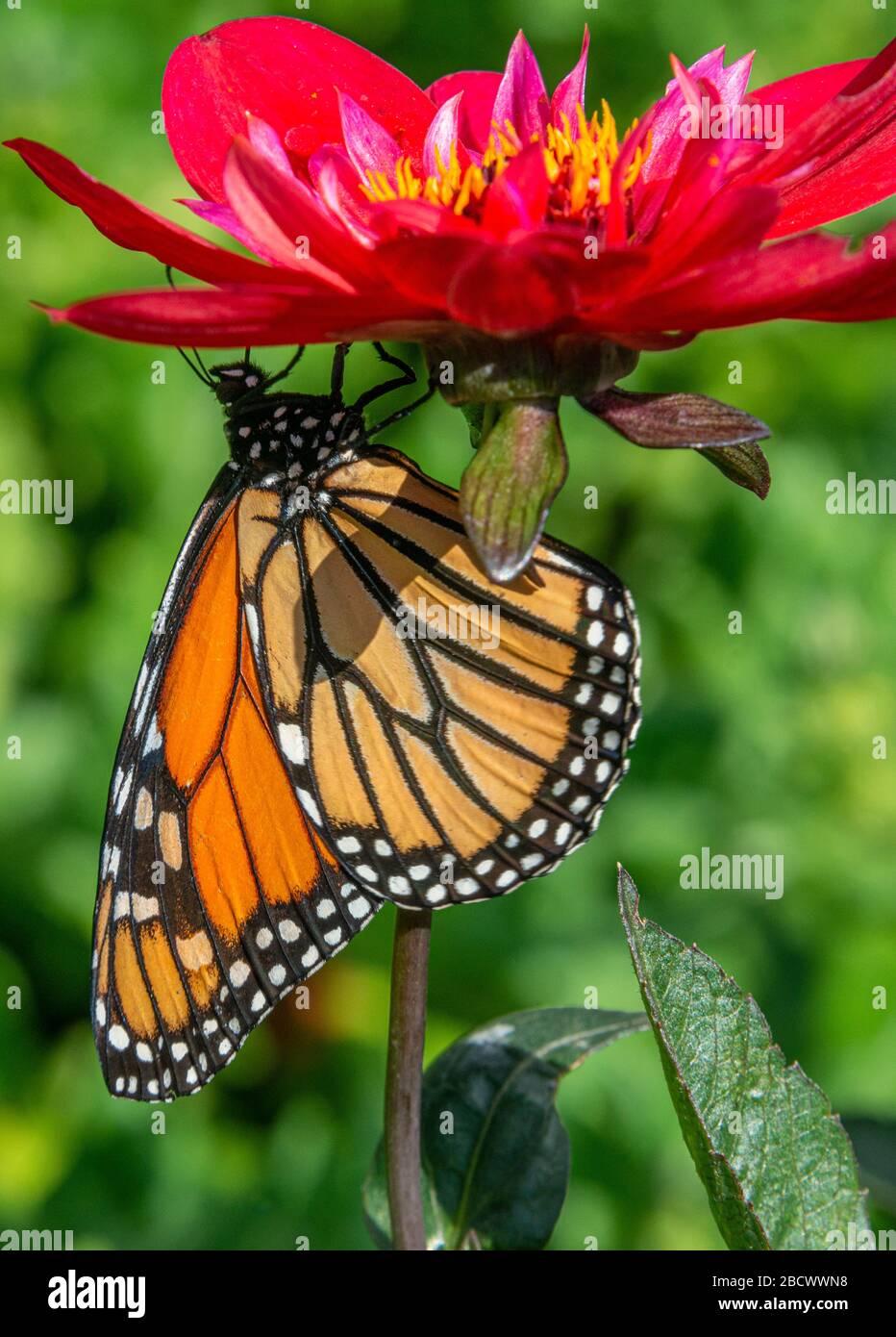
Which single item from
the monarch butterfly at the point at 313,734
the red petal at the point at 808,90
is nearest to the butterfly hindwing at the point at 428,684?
the monarch butterfly at the point at 313,734

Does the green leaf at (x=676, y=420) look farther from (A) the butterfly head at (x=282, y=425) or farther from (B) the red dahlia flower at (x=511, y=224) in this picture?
(A) the butterfly head at (x=282, y=425)

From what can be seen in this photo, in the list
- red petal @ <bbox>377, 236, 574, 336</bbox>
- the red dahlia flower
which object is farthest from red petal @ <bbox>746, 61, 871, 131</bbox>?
red petal @ <bbox>377, 236, 574, 336</bbox>

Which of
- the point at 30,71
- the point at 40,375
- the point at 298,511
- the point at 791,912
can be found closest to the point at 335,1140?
the point at 791,912

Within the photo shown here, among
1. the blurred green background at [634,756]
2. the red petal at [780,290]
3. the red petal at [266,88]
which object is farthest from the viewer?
the blurred green background at [634,756]

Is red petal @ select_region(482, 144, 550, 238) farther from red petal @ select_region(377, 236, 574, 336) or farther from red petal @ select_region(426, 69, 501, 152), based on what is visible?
red petal @ select_region(426, 69, 501, 152)

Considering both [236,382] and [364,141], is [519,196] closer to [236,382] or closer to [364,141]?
[364,141]
